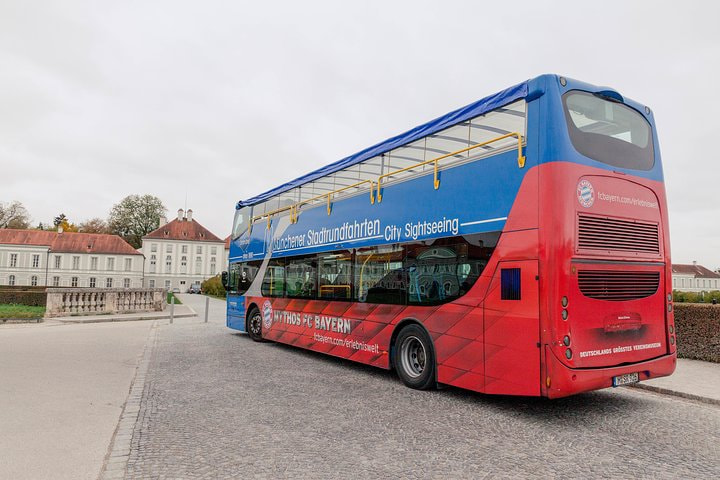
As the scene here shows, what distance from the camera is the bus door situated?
5.52 meters

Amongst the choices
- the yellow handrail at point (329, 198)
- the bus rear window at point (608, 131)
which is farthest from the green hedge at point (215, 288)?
the bus rear window at point (608, 131)

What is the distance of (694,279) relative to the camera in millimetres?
104188

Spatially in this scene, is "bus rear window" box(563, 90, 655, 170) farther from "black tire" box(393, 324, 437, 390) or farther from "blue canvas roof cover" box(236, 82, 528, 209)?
"black tire" box(393, 324, 437, 390)

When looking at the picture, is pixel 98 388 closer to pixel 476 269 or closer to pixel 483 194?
pixel 476 269

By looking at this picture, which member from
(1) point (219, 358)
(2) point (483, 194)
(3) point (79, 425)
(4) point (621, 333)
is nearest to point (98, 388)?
(3) point (79, 425)

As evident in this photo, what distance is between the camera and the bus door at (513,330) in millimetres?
5516

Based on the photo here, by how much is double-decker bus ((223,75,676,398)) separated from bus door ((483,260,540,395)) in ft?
0.06

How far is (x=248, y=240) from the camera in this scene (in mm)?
13578

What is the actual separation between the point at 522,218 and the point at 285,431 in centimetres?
360

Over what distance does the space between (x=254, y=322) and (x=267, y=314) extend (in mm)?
1054

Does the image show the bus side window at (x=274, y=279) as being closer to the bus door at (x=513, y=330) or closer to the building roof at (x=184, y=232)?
the bus door at (x=513, y=330)

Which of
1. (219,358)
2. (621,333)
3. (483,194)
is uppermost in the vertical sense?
(483,194)

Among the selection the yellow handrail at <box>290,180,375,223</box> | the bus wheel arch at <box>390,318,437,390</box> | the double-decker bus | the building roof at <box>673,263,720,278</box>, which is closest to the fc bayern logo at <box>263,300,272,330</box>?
the yellow handrail at <box>290,180,375,223</box>

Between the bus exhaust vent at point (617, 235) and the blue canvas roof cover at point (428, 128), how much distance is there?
176 centimetres
